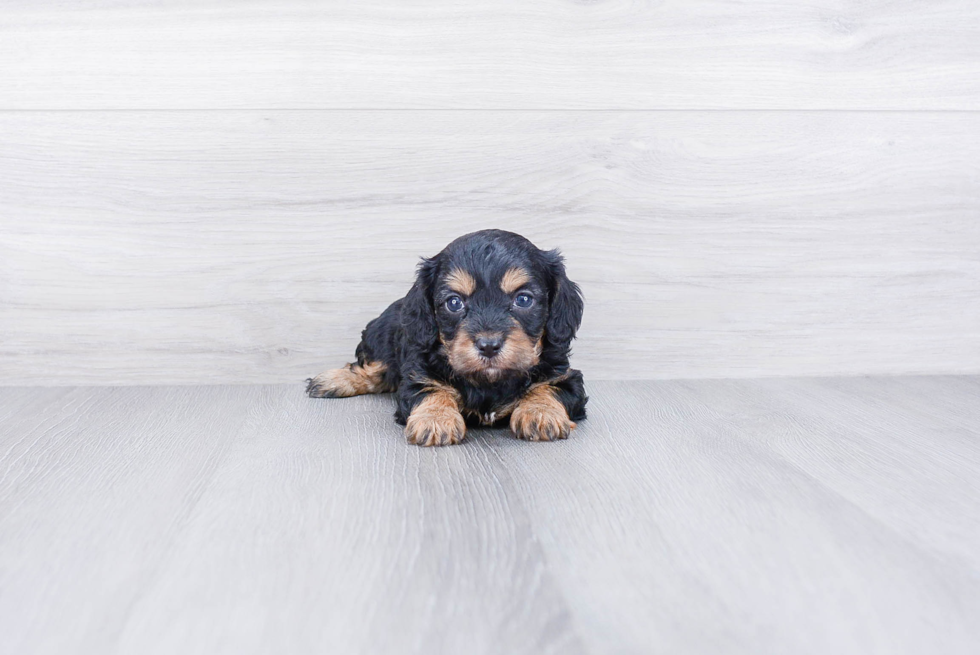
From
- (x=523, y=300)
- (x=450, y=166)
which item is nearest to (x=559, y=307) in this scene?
(x=523, y=300)

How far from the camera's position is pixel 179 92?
2783 mm

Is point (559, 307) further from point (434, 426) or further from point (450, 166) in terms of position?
point (450, 166)

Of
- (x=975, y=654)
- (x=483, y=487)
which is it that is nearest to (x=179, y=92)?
(x=483, y=487)

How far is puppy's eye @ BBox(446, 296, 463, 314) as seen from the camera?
2.23m

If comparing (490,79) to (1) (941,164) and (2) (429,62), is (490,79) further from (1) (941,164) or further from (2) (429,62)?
(1) (941,164)

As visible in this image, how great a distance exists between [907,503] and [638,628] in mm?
863

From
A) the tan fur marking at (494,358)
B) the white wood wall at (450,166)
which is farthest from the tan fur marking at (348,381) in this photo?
the tan fur marking at (494,358)

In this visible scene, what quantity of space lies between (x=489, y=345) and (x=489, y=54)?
4.21ft

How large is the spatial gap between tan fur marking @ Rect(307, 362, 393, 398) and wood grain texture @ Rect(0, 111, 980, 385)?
20 cm

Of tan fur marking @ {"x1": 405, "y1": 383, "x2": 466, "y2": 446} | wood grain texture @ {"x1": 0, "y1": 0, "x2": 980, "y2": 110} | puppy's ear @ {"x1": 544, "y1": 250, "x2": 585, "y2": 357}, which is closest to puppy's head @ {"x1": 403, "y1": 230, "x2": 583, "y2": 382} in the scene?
puppy's ear @ {"x1": 544, "y1": 250, "x2": 585, "y2": 357}

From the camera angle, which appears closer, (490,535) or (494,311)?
(490,535)

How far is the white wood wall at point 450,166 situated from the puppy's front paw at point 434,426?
32.7 inches

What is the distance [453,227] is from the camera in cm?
288

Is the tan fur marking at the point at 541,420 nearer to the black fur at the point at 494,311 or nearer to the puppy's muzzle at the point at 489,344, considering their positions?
the black fur at the point at 494,311
